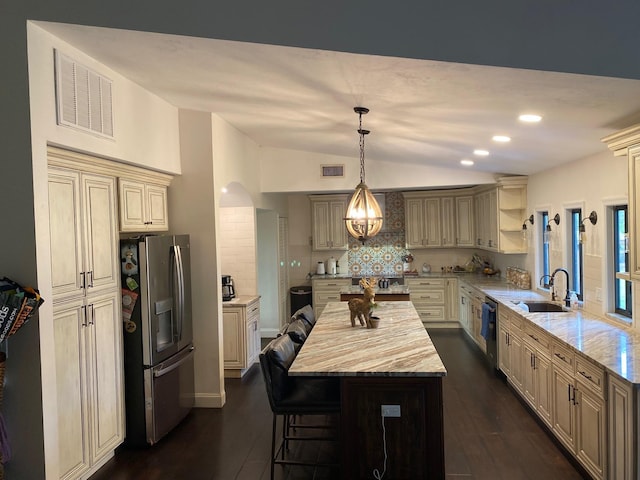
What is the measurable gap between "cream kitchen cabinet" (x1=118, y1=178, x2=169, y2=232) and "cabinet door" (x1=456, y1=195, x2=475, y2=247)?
536 cm

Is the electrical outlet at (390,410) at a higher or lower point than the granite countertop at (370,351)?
lower

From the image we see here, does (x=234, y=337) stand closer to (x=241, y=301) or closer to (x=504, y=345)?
(x=241, y=301)

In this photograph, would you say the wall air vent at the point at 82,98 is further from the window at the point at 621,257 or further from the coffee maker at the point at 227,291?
the window at the point at 621,257

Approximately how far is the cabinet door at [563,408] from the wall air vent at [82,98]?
3746 mm

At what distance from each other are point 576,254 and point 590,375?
2.34m

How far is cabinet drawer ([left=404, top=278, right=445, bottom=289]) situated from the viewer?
26.2ft

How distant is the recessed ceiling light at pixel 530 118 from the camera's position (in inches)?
122

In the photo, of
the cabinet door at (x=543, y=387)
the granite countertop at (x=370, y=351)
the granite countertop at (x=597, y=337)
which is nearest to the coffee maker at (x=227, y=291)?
the granite countertop at (x=370, y=351)

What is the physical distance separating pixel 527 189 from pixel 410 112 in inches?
138

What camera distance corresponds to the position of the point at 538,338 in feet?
12.9

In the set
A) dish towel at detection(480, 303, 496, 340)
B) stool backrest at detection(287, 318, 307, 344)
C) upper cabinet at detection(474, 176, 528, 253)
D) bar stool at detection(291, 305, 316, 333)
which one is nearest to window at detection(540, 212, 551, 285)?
upper cabinet at detection(474, 176, 528, 253)

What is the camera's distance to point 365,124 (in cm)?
432

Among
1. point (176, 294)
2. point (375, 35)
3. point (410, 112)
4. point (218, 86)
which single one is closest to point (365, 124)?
point (410, 112)

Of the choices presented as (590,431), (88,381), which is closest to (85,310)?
(88,381)
